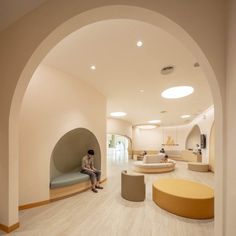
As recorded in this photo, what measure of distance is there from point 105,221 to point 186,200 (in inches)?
71.9

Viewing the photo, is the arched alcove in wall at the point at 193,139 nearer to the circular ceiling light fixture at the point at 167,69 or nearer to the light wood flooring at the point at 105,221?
the circular ceiling light fixture at the point at 167,69

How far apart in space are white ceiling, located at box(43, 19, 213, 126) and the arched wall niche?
6.31 ft

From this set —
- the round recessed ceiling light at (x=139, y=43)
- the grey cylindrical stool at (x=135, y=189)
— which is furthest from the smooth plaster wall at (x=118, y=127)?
the round recessed ceiling light at (x=139, y=43)

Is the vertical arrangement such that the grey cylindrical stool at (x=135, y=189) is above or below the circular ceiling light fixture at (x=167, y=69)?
below

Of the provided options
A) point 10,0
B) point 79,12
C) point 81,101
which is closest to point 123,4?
point 79,12

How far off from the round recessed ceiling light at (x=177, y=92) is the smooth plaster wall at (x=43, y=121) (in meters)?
3.51

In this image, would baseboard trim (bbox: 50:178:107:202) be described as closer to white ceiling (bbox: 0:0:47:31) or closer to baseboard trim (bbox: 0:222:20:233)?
baseboard trim (bbox: 0:222:20:233)

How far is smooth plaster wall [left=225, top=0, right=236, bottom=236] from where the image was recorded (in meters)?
1.31

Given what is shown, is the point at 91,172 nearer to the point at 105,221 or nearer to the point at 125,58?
the point at 105,221

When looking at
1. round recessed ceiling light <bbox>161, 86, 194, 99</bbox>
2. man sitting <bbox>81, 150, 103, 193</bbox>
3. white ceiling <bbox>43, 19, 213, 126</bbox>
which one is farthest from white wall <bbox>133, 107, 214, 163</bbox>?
man sitting <bbox>81, 150, 103, 193</bbox>

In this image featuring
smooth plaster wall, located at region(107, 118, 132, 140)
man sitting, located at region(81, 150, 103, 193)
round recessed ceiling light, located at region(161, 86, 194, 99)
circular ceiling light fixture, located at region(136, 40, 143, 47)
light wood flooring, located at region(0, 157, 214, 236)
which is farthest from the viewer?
smooth plaster wall, located at region(107, 118, 132, 140)

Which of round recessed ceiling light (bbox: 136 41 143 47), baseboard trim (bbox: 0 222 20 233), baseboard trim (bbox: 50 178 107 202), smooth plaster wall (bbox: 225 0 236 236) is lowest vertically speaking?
baseboard trim (bbox: 50 178 107 202)

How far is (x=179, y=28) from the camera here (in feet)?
5.40

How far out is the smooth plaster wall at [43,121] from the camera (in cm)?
362
